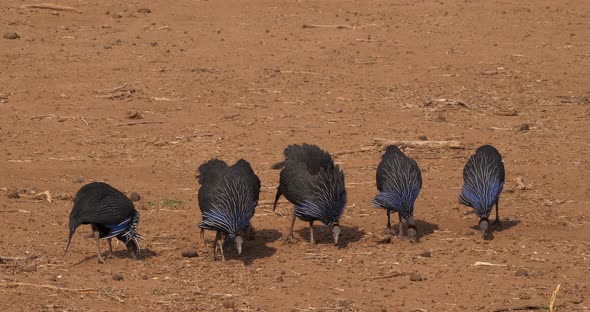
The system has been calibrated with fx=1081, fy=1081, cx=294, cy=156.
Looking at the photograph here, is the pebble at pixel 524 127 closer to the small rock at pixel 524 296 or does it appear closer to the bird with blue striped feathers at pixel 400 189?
the bird with blue striped feathers at pixel 400 189

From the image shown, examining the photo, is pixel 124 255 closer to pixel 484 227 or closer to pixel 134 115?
pixel 484 227

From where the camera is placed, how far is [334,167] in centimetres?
1146

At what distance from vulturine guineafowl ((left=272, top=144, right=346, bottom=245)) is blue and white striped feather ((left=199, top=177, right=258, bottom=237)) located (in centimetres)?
63

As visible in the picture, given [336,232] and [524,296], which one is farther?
[336,232]

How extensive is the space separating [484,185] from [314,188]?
6.09 feet

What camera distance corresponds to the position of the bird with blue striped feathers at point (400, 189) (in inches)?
445

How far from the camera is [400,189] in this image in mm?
11320

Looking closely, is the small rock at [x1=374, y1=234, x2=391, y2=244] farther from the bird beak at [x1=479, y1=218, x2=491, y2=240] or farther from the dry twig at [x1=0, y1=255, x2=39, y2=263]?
the dry twig at [x1=0, y1=255, x2=39, y2=263]

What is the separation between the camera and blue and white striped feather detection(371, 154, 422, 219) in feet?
37.1

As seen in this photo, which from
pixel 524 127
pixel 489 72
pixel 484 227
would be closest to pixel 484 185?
pixel 484 227

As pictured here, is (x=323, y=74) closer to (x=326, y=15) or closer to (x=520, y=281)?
(x=326, y=15)

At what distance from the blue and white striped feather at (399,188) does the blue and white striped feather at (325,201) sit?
504 millimetres

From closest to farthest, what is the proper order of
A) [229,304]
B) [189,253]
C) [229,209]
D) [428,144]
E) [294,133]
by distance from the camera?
[229,304] → [229,209] → [189,253] → [428,144] → [294,133]

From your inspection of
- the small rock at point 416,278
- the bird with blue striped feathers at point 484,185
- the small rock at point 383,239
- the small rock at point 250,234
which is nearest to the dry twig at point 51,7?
the small rock at point 250,234
